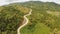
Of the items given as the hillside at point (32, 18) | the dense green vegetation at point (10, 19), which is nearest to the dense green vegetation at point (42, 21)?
the hillside at point (32, 18)

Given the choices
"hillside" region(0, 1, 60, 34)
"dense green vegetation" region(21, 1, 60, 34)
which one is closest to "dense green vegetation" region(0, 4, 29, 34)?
"hillside" region(0, 1, 60, 34)

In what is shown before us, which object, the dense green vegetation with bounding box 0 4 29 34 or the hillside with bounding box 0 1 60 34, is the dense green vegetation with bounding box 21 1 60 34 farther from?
the dense green vegetation with bounding box 0 4 29 34

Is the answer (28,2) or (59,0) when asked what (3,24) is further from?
(59,0)

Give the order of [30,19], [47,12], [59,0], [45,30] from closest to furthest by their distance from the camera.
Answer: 1. [45,30]
2. [30,19]
3. [47,12]
4. [59,0]

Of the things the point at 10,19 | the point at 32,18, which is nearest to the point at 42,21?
the point at 32,18

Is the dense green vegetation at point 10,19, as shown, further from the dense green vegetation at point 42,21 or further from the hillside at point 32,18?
the dense green vegetation at point 42,21

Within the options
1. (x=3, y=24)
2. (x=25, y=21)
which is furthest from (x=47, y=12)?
(x=3, y=24)

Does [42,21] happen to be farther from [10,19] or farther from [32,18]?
[10,19]

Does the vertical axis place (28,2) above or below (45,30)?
above
